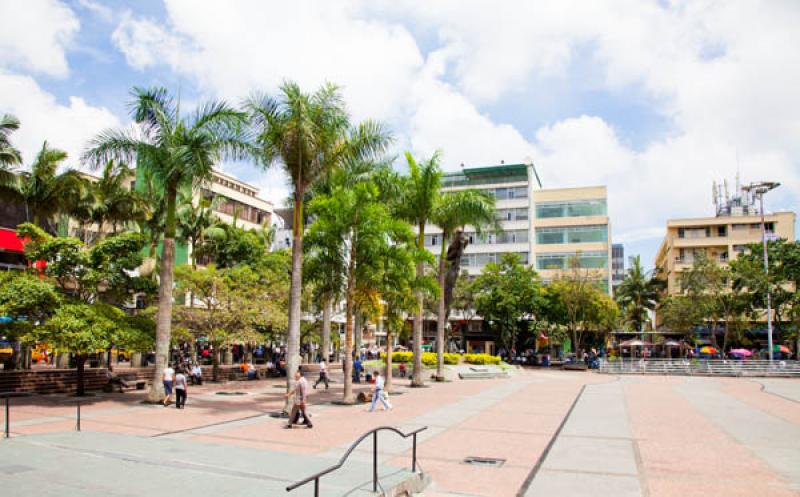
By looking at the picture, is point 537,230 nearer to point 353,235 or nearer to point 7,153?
point 353,235

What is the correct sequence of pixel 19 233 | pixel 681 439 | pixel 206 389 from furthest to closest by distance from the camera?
pixel 206 389, pixel 19 233, pixel 681 439

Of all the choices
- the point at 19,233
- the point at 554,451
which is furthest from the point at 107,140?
the point at 554,451

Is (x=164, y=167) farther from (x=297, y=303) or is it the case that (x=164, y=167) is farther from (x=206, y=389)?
(x=206, y=389)

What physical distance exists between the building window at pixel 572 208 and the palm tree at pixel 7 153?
53231mm

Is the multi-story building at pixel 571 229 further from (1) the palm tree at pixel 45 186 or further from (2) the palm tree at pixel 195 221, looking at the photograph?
(1) the palm tree at pixel 45 186

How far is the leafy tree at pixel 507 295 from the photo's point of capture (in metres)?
51.2

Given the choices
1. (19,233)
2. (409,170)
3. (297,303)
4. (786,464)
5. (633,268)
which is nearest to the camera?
(786,464)

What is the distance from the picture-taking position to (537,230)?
67500 mm

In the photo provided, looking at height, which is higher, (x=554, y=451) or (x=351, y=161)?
(x=351, y=161)

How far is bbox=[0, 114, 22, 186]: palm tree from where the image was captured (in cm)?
2484

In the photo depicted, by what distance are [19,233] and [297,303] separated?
10253 mm

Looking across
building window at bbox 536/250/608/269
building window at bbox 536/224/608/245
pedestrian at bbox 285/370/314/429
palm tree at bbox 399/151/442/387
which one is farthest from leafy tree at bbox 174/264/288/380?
building window at bbox 536/224/608/245

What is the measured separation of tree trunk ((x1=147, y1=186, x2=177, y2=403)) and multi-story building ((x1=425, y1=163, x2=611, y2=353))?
4475 centimetres

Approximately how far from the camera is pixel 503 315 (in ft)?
170
